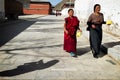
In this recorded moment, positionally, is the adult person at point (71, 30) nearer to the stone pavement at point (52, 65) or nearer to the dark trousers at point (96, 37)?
the stone pavement at point (52, 65)

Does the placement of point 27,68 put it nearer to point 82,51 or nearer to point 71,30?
point 71,30

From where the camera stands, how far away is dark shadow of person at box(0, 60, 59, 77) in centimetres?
660

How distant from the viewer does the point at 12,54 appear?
8.97 metres

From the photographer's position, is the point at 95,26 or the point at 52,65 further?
the point at 95,26

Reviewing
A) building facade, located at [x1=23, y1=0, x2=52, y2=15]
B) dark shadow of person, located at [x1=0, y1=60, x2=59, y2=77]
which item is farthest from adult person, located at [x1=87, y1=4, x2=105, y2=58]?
building facade, located at [x1=23, y1=0, x2=52, y2=15]

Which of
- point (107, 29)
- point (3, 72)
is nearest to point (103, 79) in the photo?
point (3, 72)

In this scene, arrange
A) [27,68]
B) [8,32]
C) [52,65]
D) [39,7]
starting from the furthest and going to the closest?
[39,7] < [8,32] < [52,65] < [27,68]

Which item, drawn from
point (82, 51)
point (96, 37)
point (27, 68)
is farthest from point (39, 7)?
point (27, 68)

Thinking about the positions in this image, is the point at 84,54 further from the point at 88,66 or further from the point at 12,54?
the point at 12,54

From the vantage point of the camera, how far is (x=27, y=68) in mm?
7156

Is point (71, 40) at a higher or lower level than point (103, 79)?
higher

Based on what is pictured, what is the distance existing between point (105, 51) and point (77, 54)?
1108 millimetres

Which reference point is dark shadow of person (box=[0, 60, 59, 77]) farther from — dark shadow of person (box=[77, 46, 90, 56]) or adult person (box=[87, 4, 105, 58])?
dark shadow of person (box=[77, 46, 90, 56])

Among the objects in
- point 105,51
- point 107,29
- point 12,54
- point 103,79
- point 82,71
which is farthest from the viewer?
point 107,29
